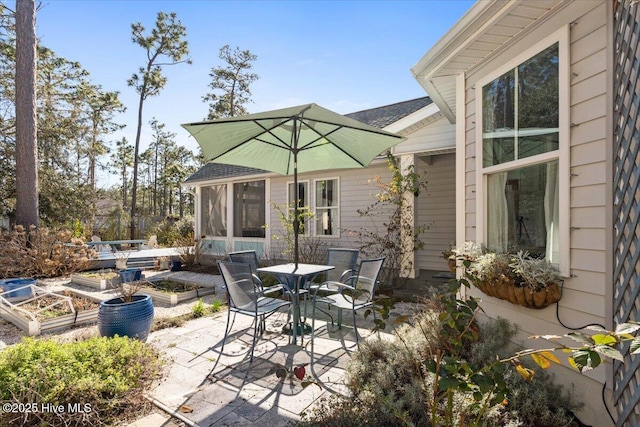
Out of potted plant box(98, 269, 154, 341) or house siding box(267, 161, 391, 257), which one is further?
house siding box(267, 161, 391, 257)

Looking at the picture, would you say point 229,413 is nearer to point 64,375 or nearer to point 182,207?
point 64,375

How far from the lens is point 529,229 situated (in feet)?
8.94

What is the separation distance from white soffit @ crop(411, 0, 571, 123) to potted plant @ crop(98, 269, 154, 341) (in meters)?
4.29

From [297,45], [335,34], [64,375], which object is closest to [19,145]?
[297,45]

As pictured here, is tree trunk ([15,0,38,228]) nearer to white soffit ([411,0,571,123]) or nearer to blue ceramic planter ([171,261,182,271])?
blue ceramic planter ([171,261,182,271])

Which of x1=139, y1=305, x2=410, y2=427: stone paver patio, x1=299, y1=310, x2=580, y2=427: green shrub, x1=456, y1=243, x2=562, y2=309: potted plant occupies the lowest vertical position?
x1=139, y1=305, x2=410, y2=427: stone paver patio

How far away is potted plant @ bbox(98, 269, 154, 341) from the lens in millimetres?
3475

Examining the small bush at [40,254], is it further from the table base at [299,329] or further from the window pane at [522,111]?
the window pane at [522,111]

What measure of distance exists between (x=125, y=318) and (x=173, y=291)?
9.66 feet

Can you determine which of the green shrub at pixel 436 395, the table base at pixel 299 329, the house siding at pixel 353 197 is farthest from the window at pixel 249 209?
the green shrub at pixel 436 395

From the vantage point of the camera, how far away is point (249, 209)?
33.4 feet

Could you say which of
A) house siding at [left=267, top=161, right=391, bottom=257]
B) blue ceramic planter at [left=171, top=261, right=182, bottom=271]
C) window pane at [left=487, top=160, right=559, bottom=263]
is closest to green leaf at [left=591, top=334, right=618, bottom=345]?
window pane at [left=487, top=160, right=559, bottom=263]

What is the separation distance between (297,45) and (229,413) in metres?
8.48

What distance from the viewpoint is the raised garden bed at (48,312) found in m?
4.41
